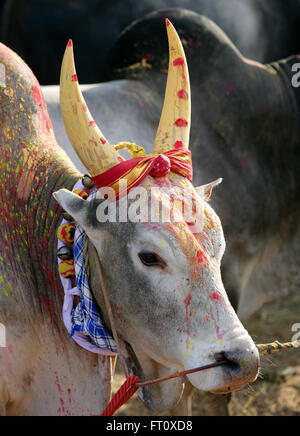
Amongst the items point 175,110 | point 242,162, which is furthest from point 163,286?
point 242,162

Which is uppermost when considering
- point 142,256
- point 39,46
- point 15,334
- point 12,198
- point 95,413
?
point 39,46

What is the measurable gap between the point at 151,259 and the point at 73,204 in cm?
29

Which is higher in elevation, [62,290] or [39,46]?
[39,46]

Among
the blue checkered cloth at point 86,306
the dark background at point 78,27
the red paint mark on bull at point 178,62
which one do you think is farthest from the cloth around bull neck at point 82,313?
the dark background at point 78,27

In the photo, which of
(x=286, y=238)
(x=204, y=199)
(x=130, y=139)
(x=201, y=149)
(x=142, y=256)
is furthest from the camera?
(x=286, y=238)

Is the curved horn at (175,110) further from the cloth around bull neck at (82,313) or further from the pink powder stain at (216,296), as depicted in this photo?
the pink powder stain at (216,296)

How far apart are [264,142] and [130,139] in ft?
2.95

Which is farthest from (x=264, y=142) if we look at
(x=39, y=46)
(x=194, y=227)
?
(x=39, y=46)

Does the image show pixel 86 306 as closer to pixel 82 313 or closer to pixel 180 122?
pixel 82 313

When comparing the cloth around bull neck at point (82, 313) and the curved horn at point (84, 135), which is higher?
the curved horn at point (84, 135)

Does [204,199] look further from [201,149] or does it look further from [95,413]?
[201,149]

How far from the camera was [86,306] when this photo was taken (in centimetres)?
205

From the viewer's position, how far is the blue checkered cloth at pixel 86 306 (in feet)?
6.69

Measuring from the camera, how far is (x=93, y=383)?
230 centimetres
